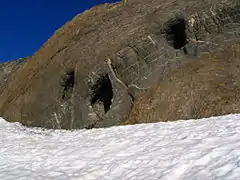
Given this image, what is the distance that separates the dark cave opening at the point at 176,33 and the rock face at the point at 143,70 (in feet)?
0.20

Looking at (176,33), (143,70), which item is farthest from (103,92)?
(176,33)

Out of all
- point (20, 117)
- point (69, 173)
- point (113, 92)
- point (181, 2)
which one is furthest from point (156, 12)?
point (69, 173)

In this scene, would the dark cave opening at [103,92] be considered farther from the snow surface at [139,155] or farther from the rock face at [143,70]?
the snow surface at [139,155]

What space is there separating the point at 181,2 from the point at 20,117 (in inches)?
572

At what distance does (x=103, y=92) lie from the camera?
25.2 metres

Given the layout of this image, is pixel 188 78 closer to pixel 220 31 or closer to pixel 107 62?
pixel 220 31

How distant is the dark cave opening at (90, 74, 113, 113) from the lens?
24812mm

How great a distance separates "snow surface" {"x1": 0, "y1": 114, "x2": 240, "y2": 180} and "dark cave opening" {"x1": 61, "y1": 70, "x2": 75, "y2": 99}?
398 inches

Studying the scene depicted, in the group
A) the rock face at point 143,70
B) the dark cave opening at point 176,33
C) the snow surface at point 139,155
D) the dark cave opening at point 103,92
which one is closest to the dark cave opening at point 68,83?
the rock face at point 143,70

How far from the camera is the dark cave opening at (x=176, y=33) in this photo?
23.7m

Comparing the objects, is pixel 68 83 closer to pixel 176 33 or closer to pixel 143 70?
pixel 143 70

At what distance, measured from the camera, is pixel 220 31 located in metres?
22.3

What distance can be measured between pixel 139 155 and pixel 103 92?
1409 cm

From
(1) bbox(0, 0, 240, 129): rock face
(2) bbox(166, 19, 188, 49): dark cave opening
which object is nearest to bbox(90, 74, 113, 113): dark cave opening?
(1) bbox(0, 0, 240, 129): rock face
